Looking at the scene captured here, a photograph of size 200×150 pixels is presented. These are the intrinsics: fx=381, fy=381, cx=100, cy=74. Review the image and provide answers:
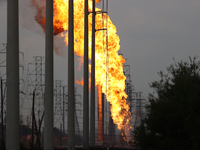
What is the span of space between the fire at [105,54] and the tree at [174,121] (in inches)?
937

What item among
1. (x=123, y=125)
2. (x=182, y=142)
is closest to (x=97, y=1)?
(x=123, y=125)

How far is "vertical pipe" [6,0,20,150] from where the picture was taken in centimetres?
1848

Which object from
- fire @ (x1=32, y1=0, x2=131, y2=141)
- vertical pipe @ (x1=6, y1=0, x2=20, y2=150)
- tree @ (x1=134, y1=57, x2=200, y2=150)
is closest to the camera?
vertical pipe @ (x1=6, y1=0, x2=20, y2=150)

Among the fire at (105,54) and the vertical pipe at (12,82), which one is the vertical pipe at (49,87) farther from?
the fire at (105,54)

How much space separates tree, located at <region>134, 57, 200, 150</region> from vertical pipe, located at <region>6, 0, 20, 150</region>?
30.4ft

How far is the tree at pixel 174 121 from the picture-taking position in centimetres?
2319

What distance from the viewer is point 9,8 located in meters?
19.0

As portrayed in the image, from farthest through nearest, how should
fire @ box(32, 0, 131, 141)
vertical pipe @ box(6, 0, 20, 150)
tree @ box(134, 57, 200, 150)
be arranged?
1. fire @ box(32, 0, 131, 141)
2. tree @ box(134, 57, 200, 150)
3. vertical pipe @ box(6, 0, 20, 150)

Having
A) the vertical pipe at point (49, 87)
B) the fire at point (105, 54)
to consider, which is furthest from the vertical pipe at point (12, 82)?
the fire at point (105, 54)

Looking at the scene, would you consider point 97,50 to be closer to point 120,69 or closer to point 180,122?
point 120,69

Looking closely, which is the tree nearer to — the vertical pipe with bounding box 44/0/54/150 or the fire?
the vertical pipe with bounding box 44/0/54/150

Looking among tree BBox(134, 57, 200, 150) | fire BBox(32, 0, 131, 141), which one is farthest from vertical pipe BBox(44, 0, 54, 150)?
fire BBox(32, 0, 131, 141)

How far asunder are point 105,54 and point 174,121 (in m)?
39.0

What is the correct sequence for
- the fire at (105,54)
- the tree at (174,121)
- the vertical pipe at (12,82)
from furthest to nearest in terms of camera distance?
the fire at (105,54) < the tree at (174,121) < the vertical pipe at (12,82)
